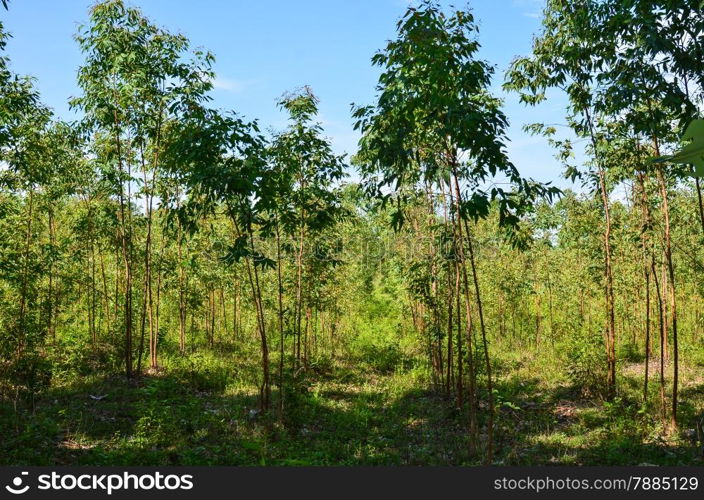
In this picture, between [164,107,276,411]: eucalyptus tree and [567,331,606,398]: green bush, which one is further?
[567,331,606,398]: green bush

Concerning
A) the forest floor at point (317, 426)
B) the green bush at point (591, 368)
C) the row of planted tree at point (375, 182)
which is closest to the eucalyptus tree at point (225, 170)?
the row of planted tree at point (375, 182)

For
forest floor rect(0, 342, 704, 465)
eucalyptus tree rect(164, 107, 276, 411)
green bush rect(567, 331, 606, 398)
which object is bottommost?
forest floor rect(0, 342, 704, 465)

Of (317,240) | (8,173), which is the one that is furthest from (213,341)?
(8,173)

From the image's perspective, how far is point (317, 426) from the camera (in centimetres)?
926

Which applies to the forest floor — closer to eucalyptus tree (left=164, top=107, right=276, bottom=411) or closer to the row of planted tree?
the row of planted tree

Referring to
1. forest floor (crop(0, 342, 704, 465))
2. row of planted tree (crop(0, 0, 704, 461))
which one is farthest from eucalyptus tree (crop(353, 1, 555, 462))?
forest floor (crop(0, 342, 704, 465))

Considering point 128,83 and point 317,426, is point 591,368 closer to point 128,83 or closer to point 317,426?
point 317,426

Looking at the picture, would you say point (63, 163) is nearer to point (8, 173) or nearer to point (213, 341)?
point (8, 173)

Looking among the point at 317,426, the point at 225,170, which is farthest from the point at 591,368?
the point at 225,170

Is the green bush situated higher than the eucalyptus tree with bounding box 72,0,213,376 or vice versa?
the eucalyptus tree with bounding box 72,0,213,376

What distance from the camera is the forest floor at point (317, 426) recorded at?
6.92m

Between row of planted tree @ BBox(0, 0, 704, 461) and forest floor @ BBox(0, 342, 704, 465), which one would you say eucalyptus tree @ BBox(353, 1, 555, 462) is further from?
forest floor @ BBox(0, 342, 704, 465)

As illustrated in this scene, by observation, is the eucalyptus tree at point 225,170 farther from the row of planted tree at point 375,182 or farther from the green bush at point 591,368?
the green bush at point 591,368

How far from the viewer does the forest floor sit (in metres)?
6.92
